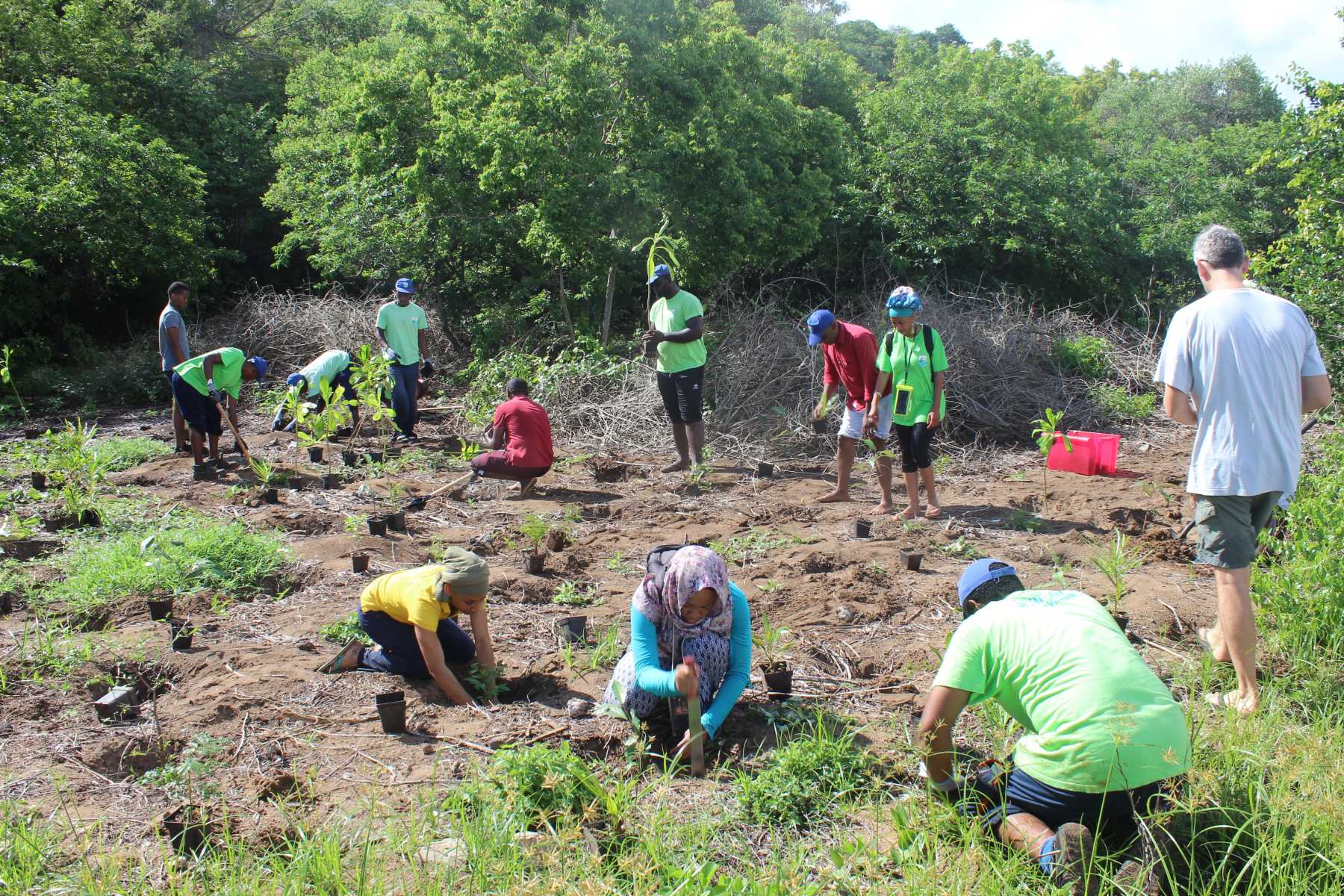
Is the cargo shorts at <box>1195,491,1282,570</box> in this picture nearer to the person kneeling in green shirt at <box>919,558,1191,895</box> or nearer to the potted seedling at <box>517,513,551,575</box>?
the person kneeling in green shirt at <box>919,558,1191,895</box>

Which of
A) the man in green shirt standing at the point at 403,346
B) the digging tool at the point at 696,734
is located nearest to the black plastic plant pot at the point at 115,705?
the digging tool at the point at 696,734

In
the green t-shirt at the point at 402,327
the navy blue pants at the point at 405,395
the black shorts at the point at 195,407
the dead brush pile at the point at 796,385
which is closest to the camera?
the black shorts at the point at 195,407

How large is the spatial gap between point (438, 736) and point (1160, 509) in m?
5.83

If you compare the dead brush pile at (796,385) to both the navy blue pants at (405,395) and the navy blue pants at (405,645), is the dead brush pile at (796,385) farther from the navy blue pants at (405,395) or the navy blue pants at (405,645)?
the navy blue pants at (405,645)

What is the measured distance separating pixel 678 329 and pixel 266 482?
3.62m

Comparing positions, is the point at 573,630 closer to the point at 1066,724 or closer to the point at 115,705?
Answer: the point at 115,705

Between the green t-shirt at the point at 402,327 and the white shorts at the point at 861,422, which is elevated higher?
the green t-shirt at the point at 402,327

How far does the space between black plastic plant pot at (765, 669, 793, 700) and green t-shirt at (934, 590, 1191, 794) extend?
1.21 meters

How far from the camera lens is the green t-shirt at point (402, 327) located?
967 cm

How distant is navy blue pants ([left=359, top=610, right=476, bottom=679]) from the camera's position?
4.61m

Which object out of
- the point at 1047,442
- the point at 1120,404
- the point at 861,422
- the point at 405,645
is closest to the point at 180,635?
the point at 405,645

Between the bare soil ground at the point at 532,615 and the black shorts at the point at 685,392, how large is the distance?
2.05ft

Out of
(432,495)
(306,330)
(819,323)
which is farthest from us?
(306,330)

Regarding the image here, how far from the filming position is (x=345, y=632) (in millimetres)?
5098
